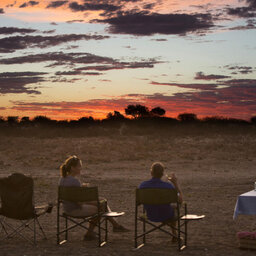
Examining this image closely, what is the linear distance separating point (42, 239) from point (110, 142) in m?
33.1

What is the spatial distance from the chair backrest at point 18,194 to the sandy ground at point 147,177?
0.46m

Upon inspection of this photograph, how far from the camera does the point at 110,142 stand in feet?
135

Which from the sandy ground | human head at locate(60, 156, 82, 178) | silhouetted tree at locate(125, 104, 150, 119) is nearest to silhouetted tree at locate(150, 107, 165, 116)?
silhouetted tree at locate(125, 104, 150, 119)

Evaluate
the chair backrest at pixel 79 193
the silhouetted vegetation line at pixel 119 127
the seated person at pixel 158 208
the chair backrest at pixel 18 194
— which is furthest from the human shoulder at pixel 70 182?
the silhouetted vegetation line at pixel 119 127

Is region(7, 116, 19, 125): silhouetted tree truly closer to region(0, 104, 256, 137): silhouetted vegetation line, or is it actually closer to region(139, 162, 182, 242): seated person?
region(0, 104, 256, 137): silhouetted vegetation line

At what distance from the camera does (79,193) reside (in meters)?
7.08

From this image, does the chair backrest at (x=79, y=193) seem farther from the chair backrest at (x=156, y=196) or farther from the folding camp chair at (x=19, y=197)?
the chair backrest at (x=156, y=196)

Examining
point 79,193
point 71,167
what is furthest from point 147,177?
point 79,193

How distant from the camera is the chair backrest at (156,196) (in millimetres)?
6758

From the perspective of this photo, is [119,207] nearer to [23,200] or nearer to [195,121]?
[23,200]

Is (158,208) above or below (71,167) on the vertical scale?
below

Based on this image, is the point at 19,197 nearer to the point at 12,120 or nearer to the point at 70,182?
the point at 70,182

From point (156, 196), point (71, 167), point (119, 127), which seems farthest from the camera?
point (119, 127)

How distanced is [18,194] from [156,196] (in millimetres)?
1896
